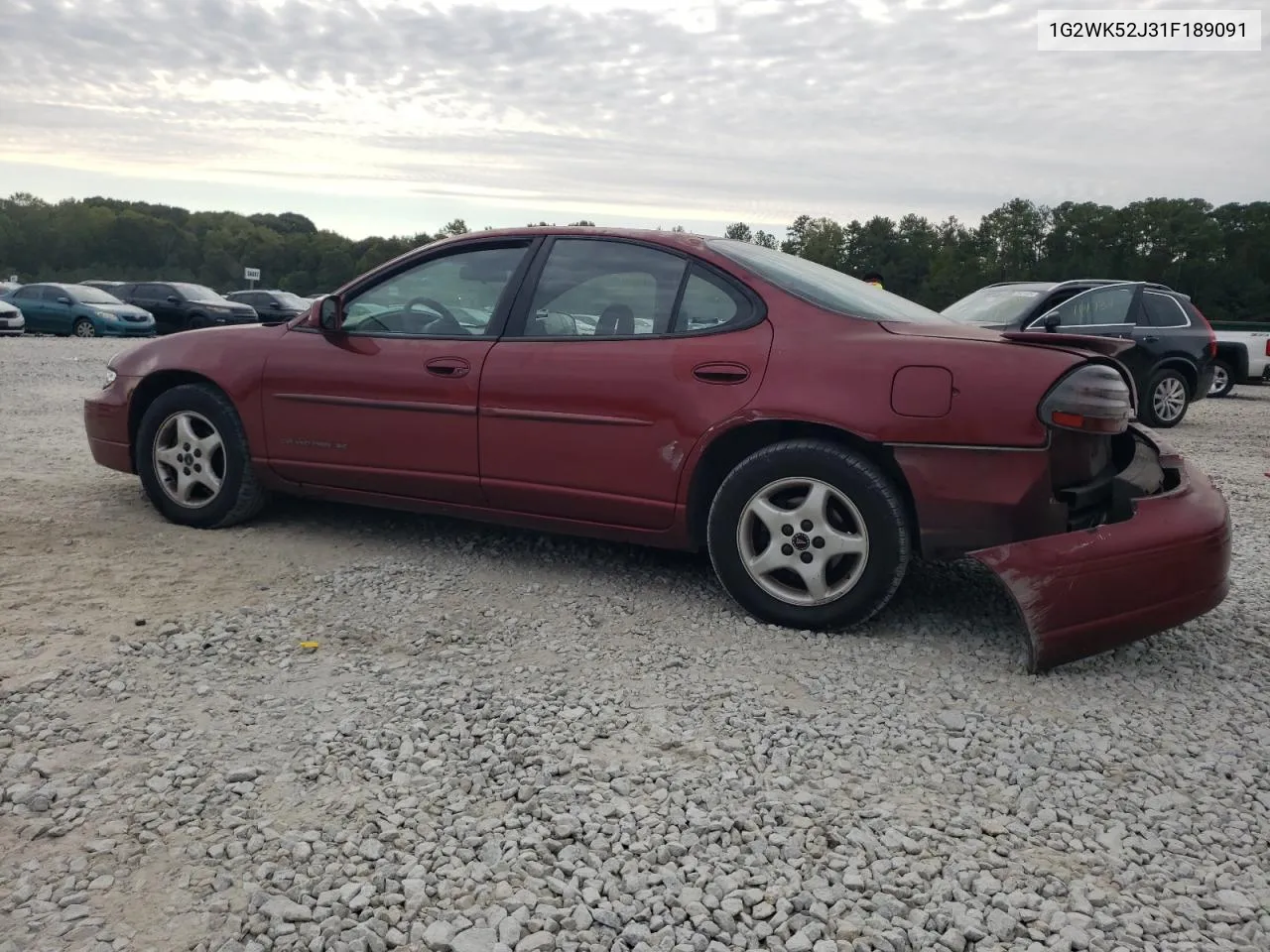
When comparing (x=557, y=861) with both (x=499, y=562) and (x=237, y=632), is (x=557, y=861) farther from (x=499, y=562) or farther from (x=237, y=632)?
(x=499, y=562)

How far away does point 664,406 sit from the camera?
13.1 ft

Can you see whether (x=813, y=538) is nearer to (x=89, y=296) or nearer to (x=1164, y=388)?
(x=1164, y=388)

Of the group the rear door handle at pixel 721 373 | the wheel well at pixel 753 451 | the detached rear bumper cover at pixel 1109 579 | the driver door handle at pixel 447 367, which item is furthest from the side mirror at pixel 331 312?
the detached rear bumper cover at pixel 1109 579

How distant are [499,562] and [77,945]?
109 inches

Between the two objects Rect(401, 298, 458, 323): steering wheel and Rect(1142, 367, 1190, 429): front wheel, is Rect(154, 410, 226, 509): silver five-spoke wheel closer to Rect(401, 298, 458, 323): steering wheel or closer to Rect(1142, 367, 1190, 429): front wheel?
Rect(401, 298, 458, 323): steering wheel

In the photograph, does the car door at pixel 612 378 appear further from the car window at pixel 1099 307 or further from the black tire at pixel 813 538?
the car window at pixel 1099 307

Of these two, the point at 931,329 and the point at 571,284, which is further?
the point at 571,284

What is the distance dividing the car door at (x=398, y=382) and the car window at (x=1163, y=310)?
376 inches

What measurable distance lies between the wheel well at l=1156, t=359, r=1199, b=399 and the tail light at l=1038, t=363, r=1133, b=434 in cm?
927

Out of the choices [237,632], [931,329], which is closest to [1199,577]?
[931,329]

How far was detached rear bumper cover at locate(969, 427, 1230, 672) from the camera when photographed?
3.27 m

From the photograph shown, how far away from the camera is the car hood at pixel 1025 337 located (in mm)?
3592

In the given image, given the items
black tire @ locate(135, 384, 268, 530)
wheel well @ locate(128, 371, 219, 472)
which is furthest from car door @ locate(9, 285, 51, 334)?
black tire @ locate(135, 384, 268, 530)

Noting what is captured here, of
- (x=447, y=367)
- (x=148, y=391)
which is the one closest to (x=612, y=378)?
(x=447, y=367)
